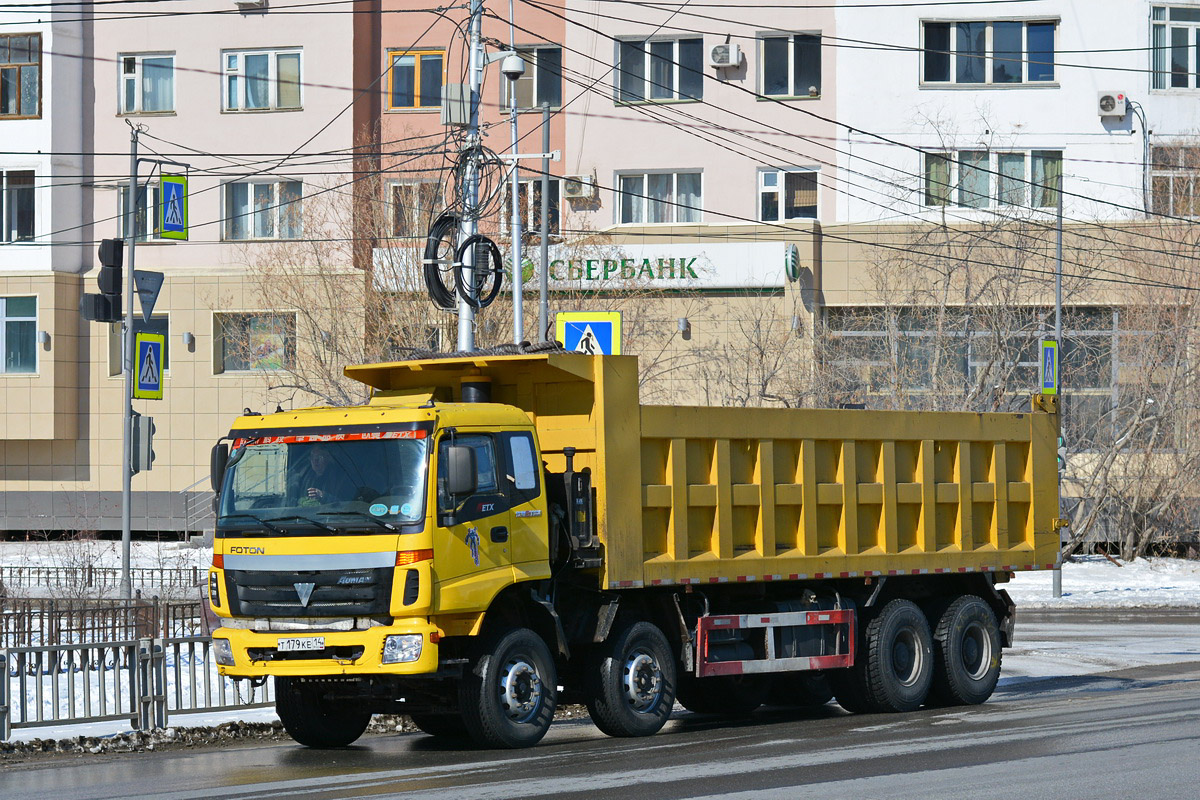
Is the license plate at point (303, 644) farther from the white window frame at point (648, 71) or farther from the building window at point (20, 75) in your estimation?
the building window at point (20, 75)

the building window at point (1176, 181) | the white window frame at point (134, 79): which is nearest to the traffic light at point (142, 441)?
the white window frame at point (134, 79)

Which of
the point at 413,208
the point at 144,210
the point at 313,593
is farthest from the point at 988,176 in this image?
the point at 313,593

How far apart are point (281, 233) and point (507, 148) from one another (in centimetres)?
568

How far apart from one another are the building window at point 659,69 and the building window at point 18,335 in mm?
15101

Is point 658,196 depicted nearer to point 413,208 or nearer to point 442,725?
point 413,208

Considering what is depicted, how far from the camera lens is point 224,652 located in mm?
12602

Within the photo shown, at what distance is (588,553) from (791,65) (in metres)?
26.9

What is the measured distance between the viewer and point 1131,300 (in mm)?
36156

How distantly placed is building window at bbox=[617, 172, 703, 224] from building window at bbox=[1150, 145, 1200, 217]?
1043 cm

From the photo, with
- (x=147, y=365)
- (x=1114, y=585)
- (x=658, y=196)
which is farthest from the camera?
(x=658, y=196)

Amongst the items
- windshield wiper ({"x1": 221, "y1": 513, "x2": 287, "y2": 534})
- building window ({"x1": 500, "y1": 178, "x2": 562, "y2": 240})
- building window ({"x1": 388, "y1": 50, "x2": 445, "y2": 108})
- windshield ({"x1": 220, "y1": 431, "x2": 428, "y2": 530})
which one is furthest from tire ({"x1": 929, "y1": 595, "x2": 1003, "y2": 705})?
building window ({"x1": 388, "y1": 50, "x2": 445, "y2": 108})

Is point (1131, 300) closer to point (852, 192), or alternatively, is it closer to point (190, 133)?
point (852, 192)

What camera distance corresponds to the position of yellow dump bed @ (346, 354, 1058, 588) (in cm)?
1341

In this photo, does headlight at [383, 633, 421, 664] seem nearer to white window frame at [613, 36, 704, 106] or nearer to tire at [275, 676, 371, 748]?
tire at [275, 676, 371, 748]
